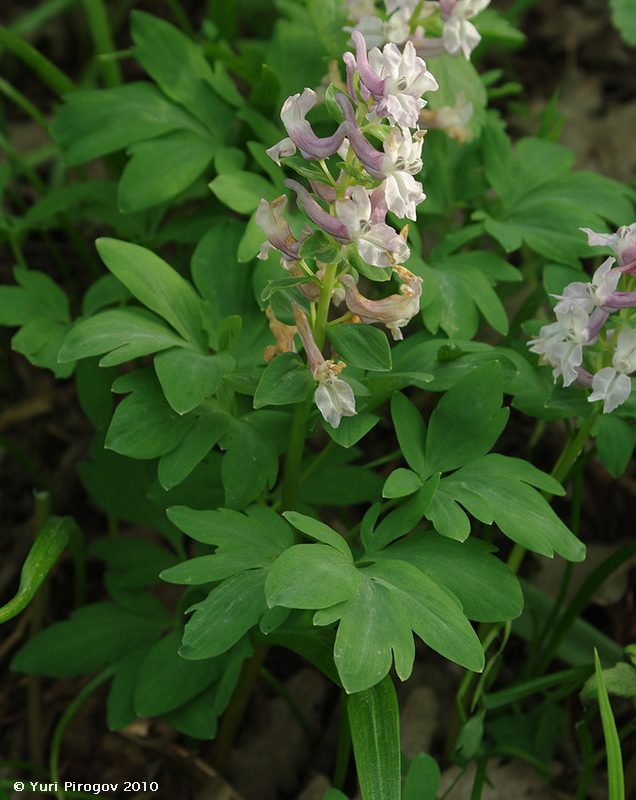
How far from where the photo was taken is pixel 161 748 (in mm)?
2133

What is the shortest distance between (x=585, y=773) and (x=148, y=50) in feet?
6.56

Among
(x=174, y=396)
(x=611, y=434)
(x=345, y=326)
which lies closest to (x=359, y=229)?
(x=345, y=326)

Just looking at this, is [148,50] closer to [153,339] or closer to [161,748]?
[153,339]

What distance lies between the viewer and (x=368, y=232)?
1464mm

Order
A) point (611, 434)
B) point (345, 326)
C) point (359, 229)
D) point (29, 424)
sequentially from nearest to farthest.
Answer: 1. point (359, 229)
2. point (345, 326)
3. point (611, 434)
4. point (29, 424)

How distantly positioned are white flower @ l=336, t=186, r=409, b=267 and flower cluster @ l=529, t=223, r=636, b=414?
1.23 ft

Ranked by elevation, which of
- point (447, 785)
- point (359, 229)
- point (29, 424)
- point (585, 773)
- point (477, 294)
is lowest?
point (447, 785)

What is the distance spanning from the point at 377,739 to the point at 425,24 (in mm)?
1583

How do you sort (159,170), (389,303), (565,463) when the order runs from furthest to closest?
(159,170), (565,463), (389,303)

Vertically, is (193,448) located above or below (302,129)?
below

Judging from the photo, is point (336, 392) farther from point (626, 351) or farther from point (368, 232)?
point (626, 351)

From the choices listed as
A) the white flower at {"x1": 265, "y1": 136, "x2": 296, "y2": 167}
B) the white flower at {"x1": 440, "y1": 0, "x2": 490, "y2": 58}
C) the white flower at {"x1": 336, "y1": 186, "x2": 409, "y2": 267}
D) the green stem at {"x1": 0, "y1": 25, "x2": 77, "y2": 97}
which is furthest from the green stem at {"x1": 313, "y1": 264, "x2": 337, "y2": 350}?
the green stem at {"x1": 0, "y1": 25, "x2": 77, "y2": 97}

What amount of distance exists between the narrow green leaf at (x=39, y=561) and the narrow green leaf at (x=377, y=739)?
65cm

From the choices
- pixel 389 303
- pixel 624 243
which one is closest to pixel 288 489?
pixel 389 303
